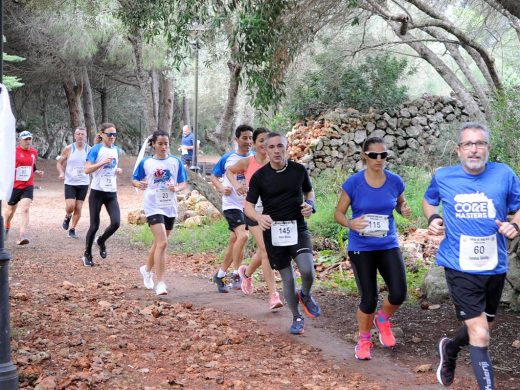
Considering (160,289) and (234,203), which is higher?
(234,203)

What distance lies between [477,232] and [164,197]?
15.6 ft

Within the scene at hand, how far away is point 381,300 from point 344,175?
7373 mm

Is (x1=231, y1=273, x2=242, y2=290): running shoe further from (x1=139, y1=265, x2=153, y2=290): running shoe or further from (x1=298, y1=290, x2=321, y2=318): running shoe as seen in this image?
(x1=298, y1=290, x2=321, y2=318): running shoe

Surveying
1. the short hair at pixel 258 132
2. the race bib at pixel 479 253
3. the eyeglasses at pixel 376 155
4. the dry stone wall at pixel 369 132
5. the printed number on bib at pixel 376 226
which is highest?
the dry stone wall at pixel 369 132

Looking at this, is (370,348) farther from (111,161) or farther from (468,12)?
(468,12)

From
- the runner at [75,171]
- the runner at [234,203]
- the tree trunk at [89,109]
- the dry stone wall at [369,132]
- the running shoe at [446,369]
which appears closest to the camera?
the running shoe at [446,369]

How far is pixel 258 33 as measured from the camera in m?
8.28

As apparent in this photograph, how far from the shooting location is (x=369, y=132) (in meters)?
17.8

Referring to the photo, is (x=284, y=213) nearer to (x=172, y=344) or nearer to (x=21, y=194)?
(x=172, y=344)

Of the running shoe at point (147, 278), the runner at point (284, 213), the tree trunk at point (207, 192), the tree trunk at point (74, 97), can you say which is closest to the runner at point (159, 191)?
the running shoe at point (147, 278)

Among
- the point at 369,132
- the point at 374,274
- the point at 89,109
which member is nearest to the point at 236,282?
the point at 374,274

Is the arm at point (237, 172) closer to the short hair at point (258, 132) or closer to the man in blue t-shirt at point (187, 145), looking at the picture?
the short hair at point (258, 132)

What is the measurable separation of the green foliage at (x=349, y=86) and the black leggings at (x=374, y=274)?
1186 centimetres

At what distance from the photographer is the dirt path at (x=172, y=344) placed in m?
5.49
